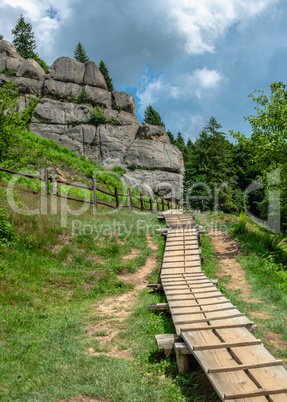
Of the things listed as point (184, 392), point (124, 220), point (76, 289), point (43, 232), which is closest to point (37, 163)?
point (124, 220)

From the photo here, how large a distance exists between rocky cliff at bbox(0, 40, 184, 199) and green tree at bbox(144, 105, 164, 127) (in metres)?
21.9

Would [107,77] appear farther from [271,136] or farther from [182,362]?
[182,362]

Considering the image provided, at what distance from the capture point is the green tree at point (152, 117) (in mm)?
65963

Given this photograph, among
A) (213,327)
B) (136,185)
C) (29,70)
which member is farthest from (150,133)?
(213,327)

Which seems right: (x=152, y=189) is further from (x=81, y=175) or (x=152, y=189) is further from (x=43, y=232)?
(x=43, y=232)

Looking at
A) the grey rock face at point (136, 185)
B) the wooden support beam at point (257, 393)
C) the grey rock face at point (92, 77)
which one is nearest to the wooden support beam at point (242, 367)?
the wooden support beam at point (257, 393)

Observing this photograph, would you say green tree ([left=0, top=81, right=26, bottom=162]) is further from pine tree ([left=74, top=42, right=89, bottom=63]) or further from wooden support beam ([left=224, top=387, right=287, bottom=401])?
pine tree ([left=74, top=42, right=89, bottom=63])

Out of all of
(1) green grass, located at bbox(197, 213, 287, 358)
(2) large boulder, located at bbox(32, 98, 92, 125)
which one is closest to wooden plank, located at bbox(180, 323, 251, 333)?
(1) green grass, located at bbox(197, 213, 287, 358)

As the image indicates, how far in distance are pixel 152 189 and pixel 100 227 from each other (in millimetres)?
26787

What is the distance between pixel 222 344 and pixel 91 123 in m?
40.6

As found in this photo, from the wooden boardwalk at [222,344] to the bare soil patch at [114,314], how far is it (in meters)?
1.07

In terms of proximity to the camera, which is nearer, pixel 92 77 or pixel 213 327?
pixel 213 327

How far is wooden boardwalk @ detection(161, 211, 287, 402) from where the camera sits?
3.12 meters

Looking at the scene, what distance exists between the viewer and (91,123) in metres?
41.3
